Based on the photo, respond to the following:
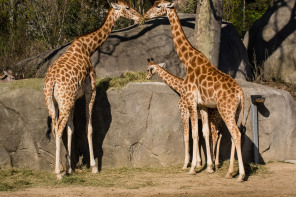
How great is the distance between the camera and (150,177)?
333 inches

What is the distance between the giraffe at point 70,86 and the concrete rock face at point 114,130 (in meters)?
0.44

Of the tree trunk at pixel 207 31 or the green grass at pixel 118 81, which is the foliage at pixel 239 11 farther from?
the green grass at pixel 118 81

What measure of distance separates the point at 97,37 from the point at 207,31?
2.85m

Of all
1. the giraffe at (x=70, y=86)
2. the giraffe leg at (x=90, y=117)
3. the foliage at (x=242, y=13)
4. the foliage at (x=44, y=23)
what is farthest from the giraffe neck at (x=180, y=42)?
the foliage at (x=242, y=13)

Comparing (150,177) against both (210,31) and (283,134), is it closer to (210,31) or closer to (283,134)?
(283,134)

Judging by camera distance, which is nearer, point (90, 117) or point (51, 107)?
point (51, 107)

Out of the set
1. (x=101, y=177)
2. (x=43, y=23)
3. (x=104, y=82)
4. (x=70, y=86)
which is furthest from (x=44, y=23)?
(x=101, y=177)

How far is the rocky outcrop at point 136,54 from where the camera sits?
39.3 feet

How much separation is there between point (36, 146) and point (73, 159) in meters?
0.77

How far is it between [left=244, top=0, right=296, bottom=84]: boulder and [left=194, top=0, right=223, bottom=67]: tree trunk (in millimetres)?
3427

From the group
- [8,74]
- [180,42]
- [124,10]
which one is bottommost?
[8,74]

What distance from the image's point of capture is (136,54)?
12344 millimetres

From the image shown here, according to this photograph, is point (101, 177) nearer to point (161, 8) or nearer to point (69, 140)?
point (69, 140)

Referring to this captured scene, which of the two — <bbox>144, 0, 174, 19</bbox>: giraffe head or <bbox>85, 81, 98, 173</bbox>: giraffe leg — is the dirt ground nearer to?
<bbox>85, 81, 98, 173</bbox>: giraffe leg
